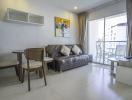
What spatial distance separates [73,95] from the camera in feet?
6.84

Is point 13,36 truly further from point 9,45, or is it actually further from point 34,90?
point 34,90

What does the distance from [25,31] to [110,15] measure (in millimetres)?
3364

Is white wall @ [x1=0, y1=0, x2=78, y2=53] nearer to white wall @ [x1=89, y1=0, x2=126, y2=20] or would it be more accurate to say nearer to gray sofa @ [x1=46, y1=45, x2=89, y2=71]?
gray sofa @ [x1=46, y1=45, x2=89, y2=71]

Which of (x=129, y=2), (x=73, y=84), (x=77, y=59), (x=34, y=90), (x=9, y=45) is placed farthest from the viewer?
(x=77, y=59)

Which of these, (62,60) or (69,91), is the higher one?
(62,60)

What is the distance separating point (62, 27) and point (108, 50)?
2532mm

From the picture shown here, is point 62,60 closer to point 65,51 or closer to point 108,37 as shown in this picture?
point 65,51

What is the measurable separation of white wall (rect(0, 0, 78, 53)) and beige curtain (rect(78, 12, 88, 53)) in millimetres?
687

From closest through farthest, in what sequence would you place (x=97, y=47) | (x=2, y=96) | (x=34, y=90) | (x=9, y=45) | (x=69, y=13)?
(x=2, y=96), (x=34, y=90), (x=9, y=45), (x=69, y=13), (x=97, y=47)

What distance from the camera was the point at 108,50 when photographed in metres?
5.29

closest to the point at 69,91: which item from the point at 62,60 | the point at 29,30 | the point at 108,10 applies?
the point at 62,60

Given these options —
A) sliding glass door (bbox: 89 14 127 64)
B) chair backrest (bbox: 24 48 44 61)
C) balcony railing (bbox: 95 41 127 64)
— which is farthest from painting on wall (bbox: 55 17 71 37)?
chair backrest (bbox: 24 48 44 61)

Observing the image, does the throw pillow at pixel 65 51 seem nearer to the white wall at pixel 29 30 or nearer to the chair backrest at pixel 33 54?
the white wall at pixel 29 30

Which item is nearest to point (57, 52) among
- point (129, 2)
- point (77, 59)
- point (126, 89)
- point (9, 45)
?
point (77, 59)
